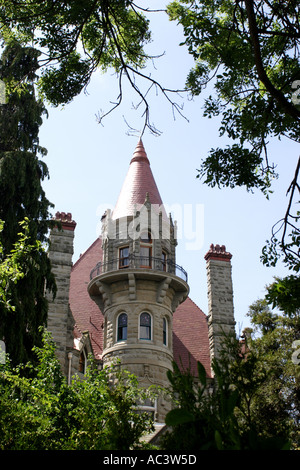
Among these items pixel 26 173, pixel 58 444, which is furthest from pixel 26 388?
pixel 26 173

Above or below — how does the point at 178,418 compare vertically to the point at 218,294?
below

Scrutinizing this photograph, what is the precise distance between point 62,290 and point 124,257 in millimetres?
3183

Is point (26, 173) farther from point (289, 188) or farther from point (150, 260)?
point (289, 188)

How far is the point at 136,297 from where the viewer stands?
75.8ft

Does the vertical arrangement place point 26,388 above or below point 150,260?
below

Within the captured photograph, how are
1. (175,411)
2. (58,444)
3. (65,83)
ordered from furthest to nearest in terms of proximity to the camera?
(65,83) < (58,444) < (175,411)

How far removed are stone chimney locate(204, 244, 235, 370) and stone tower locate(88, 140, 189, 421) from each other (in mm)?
2689

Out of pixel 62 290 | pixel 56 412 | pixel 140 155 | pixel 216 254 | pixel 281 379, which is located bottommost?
pixel 56 412

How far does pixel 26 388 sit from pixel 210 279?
18.6m

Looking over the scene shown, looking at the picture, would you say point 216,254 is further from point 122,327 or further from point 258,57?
point 258,57

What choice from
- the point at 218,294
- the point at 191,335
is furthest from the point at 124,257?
the point at 191,335

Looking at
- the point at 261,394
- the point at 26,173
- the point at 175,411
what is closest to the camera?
the point at 175,411

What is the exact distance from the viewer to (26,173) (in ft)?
57.4

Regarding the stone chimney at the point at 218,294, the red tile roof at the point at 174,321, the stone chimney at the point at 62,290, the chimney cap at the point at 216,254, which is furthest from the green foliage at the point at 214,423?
the chimney cap at the point at 216,254
